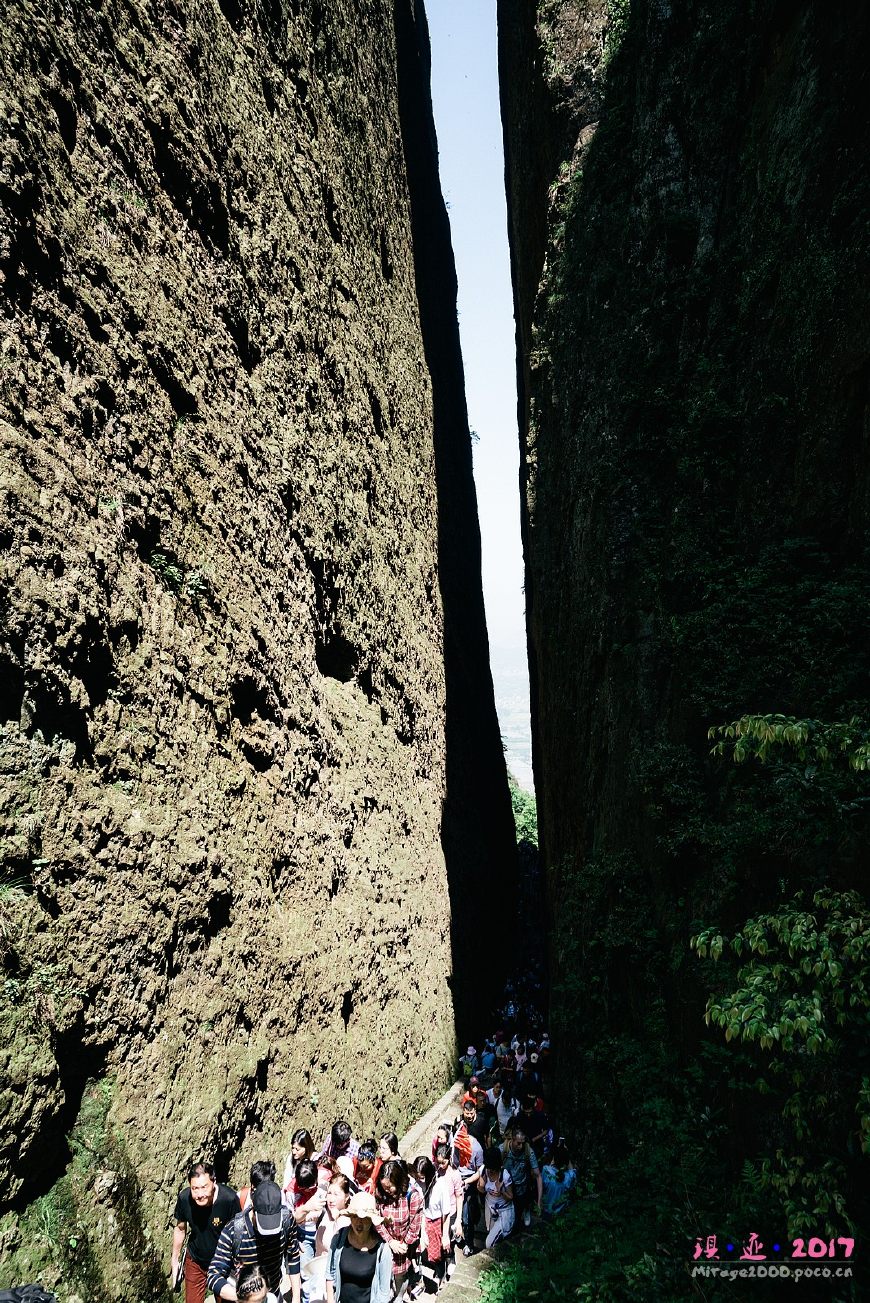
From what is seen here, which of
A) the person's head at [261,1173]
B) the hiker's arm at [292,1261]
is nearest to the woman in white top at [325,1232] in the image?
the hiker's arm at [292,1261]

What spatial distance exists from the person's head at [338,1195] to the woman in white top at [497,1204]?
81.7 inches

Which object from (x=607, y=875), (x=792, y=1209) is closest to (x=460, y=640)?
(x=607, y=875)

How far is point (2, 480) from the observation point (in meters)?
4.57

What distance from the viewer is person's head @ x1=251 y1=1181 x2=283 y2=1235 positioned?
441 centimetres

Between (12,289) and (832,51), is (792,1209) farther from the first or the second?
(832,51)

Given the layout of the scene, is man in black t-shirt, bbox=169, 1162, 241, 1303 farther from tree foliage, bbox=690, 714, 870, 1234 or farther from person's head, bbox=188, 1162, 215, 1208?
tree foliage, bbox=690, 714, 870, 1234

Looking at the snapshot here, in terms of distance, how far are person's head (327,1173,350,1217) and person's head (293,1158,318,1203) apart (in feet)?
0.50

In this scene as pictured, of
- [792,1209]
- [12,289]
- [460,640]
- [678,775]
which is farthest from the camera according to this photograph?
[460,640]

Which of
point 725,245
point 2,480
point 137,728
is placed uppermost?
point 725,245

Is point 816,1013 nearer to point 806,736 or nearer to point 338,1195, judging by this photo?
point 806,736

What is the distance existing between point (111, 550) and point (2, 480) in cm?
111

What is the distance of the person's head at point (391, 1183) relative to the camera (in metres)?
4.82

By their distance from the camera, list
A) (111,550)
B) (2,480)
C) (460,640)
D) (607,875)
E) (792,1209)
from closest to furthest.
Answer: (792,1209) < (2,480) < (111,550) < (607,875) < (460,640)

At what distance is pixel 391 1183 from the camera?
4832mm
